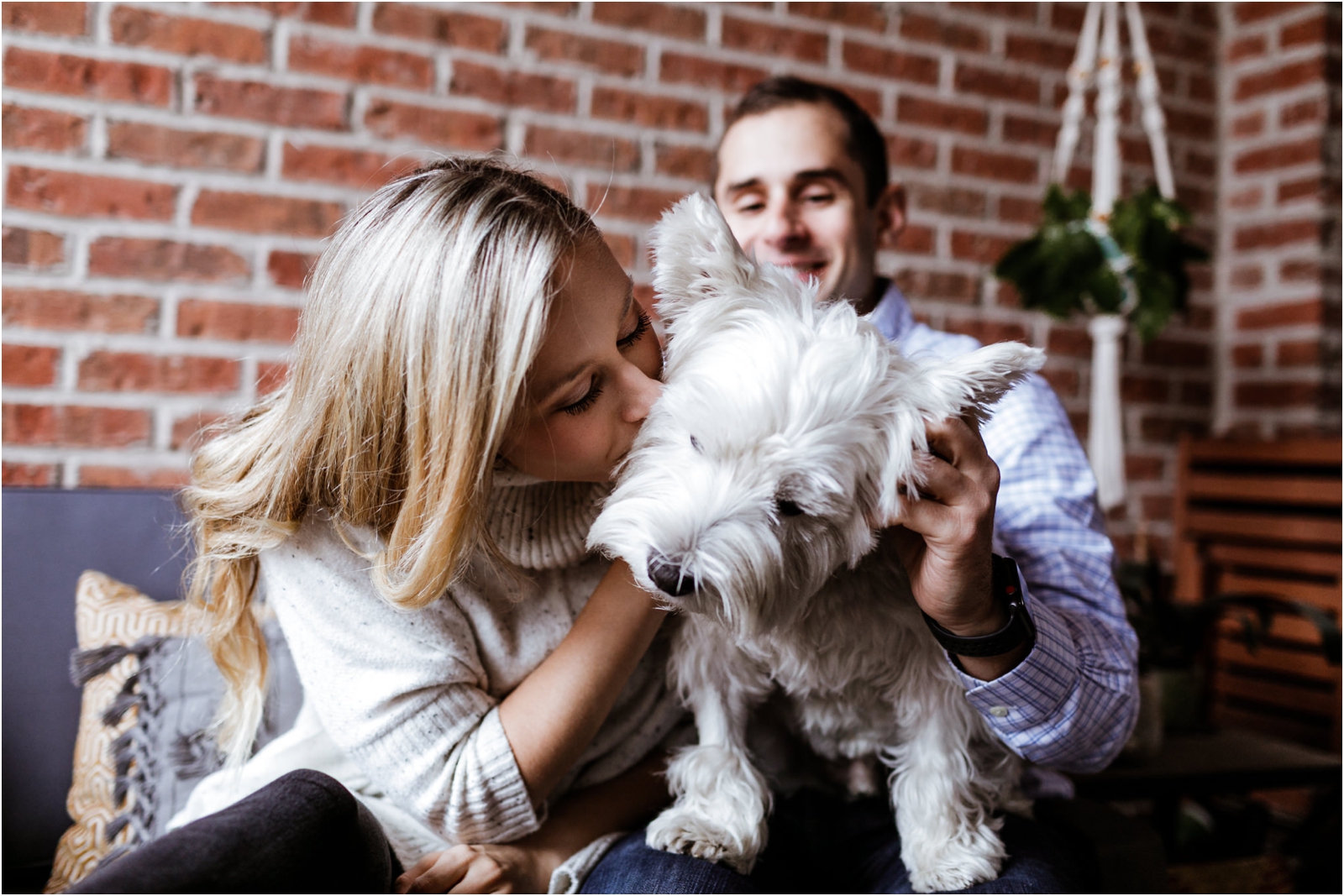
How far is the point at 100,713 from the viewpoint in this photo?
138cm

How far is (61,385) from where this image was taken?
5.77ft

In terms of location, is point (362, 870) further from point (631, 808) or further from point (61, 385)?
point (61, 385)

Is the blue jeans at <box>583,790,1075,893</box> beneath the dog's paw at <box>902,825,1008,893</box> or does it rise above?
beneath

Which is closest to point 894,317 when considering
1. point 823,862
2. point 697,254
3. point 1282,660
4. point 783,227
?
point 783,227

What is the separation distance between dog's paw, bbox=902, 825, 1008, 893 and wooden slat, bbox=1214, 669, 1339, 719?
167cm

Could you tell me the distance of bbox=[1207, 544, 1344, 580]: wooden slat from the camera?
2172 mm

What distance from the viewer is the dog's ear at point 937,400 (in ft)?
2.85

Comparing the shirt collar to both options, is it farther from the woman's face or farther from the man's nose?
the woman's face

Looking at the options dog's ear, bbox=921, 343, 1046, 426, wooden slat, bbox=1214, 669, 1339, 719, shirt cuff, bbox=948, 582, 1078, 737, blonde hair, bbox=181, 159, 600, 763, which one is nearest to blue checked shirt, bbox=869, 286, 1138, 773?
shirt cuff, bbox=948, 582, 1078, 737

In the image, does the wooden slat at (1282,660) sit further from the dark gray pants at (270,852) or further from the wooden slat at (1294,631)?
the dark gray pants at (270,852)

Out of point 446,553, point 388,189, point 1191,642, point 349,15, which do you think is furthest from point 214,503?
point 1191,642

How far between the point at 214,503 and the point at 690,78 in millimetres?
1551

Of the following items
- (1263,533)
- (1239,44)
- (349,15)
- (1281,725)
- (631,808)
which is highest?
(1239,44)

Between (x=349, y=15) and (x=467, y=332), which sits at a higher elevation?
(x=349, y=15)
